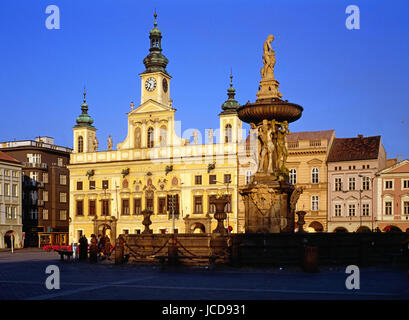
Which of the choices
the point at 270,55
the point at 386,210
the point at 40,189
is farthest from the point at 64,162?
the point at 270,55

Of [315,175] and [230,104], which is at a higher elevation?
[230,104]

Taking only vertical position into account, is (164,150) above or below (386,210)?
above

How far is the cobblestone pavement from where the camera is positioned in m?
11.6

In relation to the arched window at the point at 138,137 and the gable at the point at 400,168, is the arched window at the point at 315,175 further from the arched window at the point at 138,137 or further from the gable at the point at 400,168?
the arched window at the point at 138,137

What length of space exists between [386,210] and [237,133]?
15.4 metres

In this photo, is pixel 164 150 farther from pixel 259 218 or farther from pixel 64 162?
pixel 259 218

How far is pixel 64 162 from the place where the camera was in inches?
2872

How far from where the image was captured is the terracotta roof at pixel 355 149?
52812 millimetres

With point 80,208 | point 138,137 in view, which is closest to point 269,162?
point 138,137

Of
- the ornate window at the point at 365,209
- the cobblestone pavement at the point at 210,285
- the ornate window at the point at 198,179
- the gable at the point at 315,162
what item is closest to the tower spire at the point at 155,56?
the ornate window at the point at 198,179

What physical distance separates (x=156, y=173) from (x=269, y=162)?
3765 centimetres

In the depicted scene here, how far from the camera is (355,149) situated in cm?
5403

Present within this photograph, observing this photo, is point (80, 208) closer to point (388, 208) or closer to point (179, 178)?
point (179, 178)

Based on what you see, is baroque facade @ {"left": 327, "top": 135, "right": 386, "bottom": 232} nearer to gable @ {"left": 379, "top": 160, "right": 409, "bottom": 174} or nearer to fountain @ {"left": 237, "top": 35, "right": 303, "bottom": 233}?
gable @ {"left": 379, "top": 160, "right": 409, "bottom": 174}
